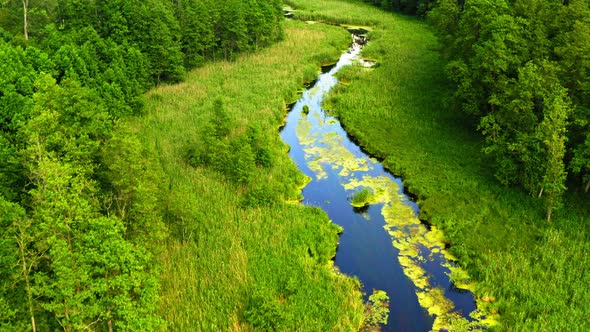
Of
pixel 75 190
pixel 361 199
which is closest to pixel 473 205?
pixel 361 199

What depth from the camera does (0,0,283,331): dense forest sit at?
1848 centimetres

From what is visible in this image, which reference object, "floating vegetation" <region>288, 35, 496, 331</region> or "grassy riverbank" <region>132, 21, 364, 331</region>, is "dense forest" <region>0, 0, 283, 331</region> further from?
"floating vegetation" <region>288, 35, 496, 331</region>

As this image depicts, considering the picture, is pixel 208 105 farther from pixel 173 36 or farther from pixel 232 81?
pixel 173 36

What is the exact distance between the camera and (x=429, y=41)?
249 ft

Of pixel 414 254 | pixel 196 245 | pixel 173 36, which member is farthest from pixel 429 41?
pixel 196 245

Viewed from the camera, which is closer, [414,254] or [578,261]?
[578,261]

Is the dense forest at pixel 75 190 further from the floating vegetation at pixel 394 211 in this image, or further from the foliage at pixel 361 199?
the foliage at pixel 361 199

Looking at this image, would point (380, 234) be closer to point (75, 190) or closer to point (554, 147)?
point (554, 147)

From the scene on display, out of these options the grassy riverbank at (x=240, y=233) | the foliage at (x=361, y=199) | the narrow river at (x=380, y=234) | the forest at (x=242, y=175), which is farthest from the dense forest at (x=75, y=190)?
the foliage at (x=361, y=199)

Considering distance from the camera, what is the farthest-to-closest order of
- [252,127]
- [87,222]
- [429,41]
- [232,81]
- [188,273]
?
[429,41] → [232,81] → [252,127] → [188,273] → [87,222]

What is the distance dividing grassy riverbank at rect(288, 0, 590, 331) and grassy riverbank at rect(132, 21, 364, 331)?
8.15 m

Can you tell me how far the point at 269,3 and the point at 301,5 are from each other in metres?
32.2

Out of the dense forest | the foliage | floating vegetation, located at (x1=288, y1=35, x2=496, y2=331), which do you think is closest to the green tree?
floating vegetation, located at (x1=288, y1=35, x2=496, y2=331)

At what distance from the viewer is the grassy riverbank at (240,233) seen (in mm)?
23750
